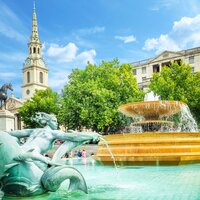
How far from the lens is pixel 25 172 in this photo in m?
6.03

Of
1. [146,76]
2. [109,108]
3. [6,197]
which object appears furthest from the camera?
[146,76]

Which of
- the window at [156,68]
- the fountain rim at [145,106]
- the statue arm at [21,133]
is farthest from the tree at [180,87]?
the statue arm at [21,133]

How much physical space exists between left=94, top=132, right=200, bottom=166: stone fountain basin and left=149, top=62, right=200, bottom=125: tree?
77.8 ft

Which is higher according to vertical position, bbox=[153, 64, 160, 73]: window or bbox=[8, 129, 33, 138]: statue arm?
bbox=[153, 64, 160, 73]: window

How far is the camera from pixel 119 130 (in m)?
40.1

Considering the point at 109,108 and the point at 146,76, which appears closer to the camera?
the point at 109,108

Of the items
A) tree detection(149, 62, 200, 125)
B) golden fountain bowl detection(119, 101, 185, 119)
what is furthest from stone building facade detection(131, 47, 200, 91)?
golden fountain bowl detection(119, 101, 185, 119)

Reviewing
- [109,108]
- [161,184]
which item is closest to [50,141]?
[161,184]

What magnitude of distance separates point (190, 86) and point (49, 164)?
3458 centimetres

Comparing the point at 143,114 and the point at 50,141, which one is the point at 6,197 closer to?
the point at 50,141

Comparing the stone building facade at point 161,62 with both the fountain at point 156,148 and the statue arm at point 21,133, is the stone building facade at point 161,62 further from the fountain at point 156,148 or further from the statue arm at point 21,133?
the statue arm at point 21,133

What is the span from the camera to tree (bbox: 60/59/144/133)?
118 feet

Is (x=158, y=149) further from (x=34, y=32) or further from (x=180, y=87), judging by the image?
(x=34, y=32)

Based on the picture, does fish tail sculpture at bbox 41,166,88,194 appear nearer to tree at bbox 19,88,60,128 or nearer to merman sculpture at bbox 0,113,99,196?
merman sculpture at bbox 0,113,99,196
